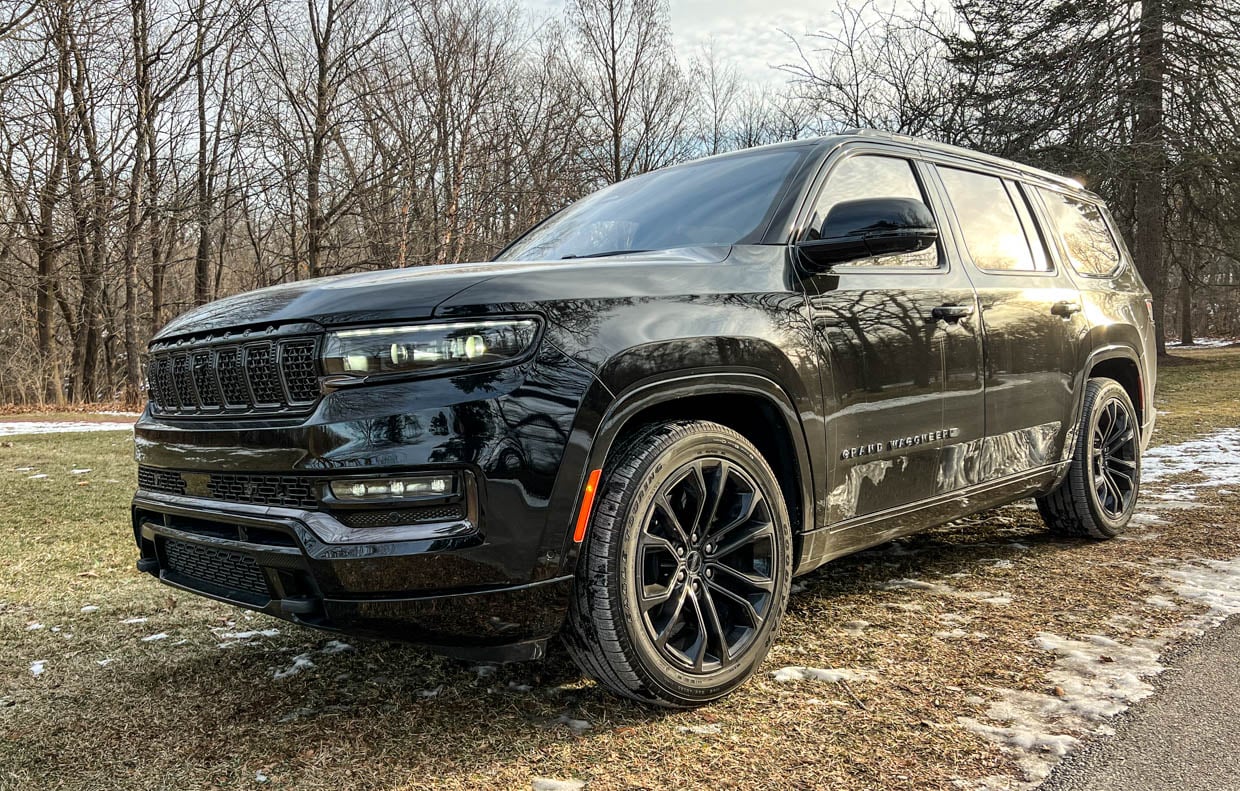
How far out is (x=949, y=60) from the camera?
56.4 feet

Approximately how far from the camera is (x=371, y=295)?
2250 mm

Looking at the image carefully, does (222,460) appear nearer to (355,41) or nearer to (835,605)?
(835,605)

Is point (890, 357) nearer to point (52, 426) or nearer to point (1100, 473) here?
point (1100, 473)

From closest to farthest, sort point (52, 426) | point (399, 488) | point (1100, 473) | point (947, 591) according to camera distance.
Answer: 1. point (399, 488)
2. point (947, 591)
3. point (1100, 473)
4. point (52, 426)

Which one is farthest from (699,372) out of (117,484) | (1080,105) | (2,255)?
(2,255)

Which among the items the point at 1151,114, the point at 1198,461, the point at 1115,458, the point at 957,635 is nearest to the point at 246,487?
the point at 957,635

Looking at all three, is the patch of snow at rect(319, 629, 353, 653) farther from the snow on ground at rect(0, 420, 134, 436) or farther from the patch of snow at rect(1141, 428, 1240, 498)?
the snow on ground at rect(0, 420, 134, 436)

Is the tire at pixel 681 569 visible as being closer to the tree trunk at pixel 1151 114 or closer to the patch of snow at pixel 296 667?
the patch of snow at pixel 296 667

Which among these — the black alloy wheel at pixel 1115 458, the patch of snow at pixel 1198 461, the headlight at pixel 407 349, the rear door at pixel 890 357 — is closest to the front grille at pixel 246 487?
the headlight at pixel 407 349

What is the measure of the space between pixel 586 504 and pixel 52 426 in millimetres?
13579

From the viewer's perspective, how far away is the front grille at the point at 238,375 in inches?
89.2

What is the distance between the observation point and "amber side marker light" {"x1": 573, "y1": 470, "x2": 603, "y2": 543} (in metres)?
2.30

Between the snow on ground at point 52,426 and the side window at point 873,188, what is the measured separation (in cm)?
1152

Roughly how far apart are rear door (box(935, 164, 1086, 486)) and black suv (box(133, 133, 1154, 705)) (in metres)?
0.03
